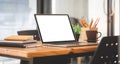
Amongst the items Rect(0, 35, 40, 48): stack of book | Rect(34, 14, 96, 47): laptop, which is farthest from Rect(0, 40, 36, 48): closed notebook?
Rect(34, 14, 96, 47): laptop

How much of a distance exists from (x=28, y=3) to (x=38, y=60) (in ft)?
10.8

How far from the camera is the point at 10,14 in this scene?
4.37 metres

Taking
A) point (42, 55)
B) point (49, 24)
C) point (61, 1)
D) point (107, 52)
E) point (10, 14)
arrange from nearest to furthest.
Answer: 1. point (42, 55)
2. point (107, 52)
3. point (49, 24)
4. point (10, 14)
5. point (61, 1)

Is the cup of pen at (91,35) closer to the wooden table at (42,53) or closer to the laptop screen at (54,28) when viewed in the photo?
the laptop screen at (54,28)

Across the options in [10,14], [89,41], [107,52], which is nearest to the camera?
[107,52]

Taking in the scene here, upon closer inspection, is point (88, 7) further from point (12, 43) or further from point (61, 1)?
point (12, 43)

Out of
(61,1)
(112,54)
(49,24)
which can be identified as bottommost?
(112,54)

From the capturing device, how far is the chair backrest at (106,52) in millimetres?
1608

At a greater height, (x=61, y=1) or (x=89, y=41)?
(x=61, y=1)

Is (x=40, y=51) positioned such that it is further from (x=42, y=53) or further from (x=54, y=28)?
(x=54, y=28)

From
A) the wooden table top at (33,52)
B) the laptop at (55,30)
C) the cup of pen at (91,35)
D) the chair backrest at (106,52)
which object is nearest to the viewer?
the wooden table top at (33,52)

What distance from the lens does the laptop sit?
194 centimetres

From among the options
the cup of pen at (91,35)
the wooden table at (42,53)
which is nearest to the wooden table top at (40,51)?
the wooden table at (42,53)

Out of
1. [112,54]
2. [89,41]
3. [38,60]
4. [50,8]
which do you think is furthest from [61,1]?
[38,60]
